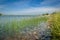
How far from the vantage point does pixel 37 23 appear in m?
1.51

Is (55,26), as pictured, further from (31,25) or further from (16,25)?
(16,25)

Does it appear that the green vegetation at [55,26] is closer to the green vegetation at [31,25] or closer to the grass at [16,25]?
the green vegetation at [31,25]

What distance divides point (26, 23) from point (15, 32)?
20 cm

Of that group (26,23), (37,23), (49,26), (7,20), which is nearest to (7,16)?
(7,20)

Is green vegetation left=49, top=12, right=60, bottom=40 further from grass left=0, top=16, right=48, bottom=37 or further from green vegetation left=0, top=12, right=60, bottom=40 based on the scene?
grass left=0, top=16, right=48, bottom=37

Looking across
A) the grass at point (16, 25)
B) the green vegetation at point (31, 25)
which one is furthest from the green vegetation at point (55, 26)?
the grass at point (16, 25)

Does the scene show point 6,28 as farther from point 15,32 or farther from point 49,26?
point 49,26

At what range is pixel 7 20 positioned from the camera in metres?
1.49

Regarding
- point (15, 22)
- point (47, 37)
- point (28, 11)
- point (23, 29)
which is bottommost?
point (47, 37)

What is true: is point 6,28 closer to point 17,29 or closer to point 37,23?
point 17,29

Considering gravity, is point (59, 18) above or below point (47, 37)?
above

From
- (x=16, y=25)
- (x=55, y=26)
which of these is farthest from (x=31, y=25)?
(x=55, y=26)

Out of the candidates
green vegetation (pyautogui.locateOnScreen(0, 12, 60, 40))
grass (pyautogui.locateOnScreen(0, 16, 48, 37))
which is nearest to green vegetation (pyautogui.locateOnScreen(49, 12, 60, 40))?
green vegetation (pyautogui.locateOnScreen(0, 12, 60, 40))

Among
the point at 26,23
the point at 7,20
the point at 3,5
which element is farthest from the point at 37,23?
the point at 3,5
